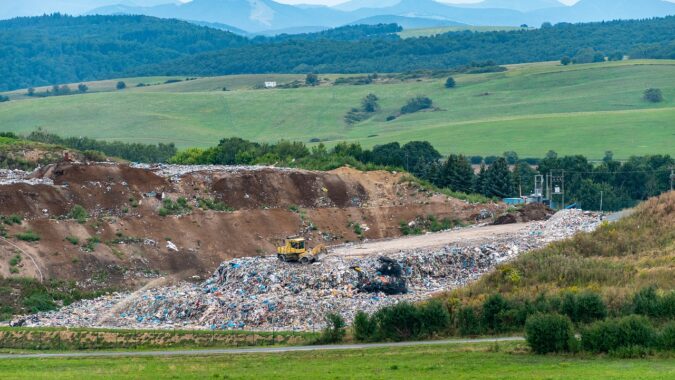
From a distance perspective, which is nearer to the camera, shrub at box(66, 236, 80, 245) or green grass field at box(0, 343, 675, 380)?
green grass field at box(0, 343, 675, 380)

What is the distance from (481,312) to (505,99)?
146 meters

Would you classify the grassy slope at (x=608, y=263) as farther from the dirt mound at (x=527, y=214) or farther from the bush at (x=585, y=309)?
the dirt mound at (x=527, y=214)

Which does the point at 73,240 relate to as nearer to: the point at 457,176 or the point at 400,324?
the point at 400,324

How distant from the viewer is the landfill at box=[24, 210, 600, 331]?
49812mm

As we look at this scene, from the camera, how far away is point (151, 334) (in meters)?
45.6

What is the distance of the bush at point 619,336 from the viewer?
1468 inches

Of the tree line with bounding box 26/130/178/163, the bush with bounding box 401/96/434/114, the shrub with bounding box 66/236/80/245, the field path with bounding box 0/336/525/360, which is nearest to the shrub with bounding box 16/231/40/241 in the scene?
the shrub with bounding box 66/236/80/245

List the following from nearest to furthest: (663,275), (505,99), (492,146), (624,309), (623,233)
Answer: (624,309)
(663,275)
(623,233)
(492,146)
(505,99)

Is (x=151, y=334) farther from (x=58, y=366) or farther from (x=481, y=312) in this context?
(x=481, y=312)

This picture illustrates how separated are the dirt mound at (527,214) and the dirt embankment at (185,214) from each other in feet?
7.26

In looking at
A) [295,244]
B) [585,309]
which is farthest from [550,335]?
[295,244]

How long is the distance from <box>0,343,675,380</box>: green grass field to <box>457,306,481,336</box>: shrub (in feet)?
10.9

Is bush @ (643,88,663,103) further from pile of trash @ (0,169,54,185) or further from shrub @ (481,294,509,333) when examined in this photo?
shrub @ (481,294,509,333)

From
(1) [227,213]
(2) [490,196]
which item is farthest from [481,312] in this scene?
(2) [490,196]
